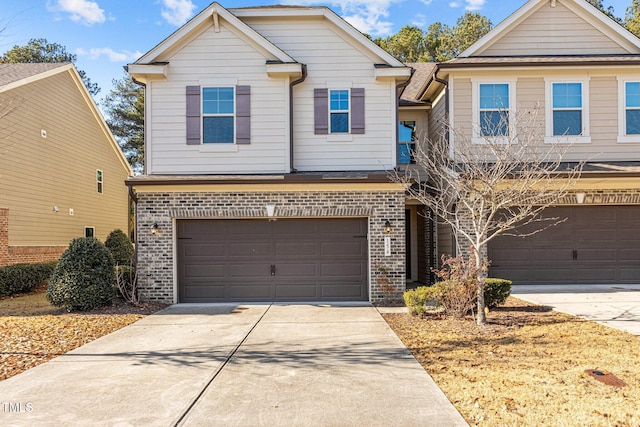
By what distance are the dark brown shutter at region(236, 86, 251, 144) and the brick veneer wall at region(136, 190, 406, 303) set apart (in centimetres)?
143

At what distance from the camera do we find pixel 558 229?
489 inches

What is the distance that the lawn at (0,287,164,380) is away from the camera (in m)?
6.54

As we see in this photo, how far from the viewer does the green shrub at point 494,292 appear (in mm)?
8953

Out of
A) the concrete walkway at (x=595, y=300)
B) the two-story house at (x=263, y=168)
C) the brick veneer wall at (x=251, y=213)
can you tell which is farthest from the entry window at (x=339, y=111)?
the concrete walkway at (x=595, y=300)

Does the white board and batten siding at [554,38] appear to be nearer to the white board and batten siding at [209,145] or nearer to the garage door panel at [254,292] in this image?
the white board and batten siding at [209,145]

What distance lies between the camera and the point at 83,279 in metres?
9.98

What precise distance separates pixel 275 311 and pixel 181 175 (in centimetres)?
416

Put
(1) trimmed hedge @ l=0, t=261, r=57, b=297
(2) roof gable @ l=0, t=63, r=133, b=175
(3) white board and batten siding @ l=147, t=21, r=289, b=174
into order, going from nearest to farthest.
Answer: (3) white board and batten siding @ l=147, t=21, r=289, b=174, (1) trimmed hedge @ l=0, t=261, r=57, b=297, (2) roof gable @ l=0, t=63, r=133, b=175

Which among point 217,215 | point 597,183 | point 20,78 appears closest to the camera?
point 217,215

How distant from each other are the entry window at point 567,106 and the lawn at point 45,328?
37.2 ft

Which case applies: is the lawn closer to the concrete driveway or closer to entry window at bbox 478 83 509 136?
the concrete driveway

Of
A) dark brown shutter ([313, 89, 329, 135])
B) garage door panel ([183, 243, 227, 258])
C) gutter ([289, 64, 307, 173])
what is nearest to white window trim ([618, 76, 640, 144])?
dark brown shutter ([313, 89, 329, 135])

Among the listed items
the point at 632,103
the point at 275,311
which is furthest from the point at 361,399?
→ the point at 632,103

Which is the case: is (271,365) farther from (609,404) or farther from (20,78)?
(20,78)
